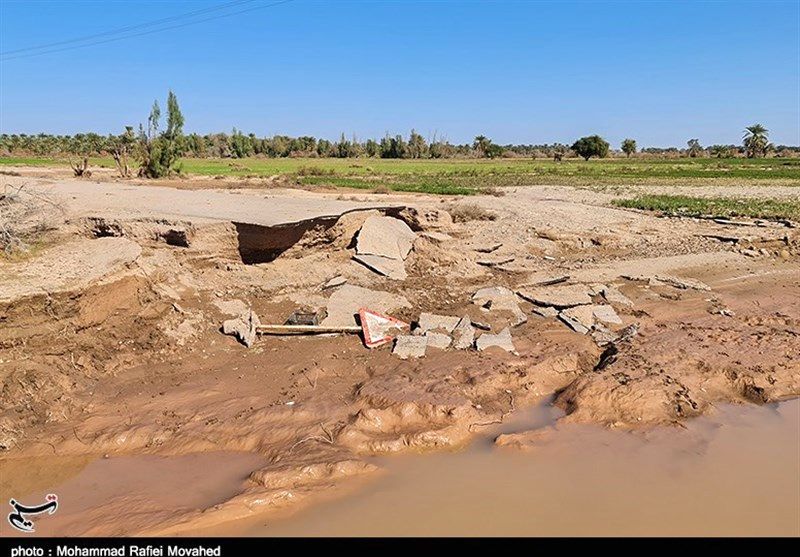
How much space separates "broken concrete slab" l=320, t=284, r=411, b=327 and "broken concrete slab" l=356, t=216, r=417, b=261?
1.24 metres

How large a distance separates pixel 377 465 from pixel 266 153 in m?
68.7

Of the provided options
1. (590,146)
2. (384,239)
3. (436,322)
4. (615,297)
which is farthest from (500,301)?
(590,146)

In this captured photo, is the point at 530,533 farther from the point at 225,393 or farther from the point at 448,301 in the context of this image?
the point at 448,301

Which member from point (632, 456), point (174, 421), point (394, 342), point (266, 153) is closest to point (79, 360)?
point (174, 421)

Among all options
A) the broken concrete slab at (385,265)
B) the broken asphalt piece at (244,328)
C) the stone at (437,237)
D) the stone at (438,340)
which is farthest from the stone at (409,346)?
the stone at (437,237)

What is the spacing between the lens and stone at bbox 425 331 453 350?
7.27 meters

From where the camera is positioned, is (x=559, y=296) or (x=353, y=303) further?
(x=559, y=296)

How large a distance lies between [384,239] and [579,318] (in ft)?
12.0

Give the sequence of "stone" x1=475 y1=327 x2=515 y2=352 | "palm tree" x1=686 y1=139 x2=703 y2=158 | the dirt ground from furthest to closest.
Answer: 1. "palm tree" x1=686 y1=139 x2=703 y2=158
2. "stone" x1=475 y1=327 x2=515 y2=352
3. the dirt ground

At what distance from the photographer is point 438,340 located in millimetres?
7355

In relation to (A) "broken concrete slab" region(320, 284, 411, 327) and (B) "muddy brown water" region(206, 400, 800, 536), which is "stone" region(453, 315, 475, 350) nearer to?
(A) "broken concrete slab" region(320, 284, 411, 327)

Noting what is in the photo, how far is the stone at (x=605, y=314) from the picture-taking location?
8047 mm

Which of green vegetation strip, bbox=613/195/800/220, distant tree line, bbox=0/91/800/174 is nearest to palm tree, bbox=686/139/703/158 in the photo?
distant tree line, bbox=0/91/800/174

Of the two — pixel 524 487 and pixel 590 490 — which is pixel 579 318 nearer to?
pixel 590 490
